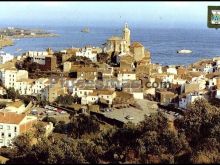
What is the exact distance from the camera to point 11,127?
39.8 feet

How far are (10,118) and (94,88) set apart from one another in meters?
4.57

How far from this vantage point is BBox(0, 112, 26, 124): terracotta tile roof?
1218cm

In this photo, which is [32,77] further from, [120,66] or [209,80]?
[209,80]

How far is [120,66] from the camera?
1908 centimetres

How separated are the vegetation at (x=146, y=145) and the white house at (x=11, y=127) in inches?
37.8

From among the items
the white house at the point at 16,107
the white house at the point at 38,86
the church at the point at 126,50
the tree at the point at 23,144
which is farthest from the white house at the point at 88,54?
the tree at the point at 23,144

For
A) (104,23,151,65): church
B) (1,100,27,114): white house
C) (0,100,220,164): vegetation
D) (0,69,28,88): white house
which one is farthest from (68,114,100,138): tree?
(104,23,151,65): church

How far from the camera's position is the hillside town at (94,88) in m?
13.8

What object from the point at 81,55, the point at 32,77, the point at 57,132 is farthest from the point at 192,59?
the point at 57,132

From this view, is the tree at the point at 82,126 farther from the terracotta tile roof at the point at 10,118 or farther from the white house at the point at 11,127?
the terracotta tile roof at the point at 10,118

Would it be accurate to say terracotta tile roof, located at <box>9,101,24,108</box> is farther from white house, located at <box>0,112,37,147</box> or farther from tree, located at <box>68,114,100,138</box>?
tree, located at <box>68,114,100,138</box>

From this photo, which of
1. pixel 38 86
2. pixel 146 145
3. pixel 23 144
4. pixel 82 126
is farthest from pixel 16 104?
pixel 146 145

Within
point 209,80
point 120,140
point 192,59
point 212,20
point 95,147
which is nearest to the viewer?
point 212,20

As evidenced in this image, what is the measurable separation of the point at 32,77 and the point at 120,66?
10.0 feet
